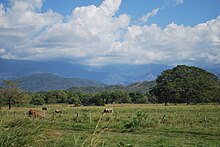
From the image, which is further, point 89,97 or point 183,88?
point 89,97

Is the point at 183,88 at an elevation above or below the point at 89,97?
above

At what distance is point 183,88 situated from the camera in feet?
265

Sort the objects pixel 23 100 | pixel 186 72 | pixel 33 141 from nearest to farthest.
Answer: pixel 33 141
pixel 23 100
pixel 186 72

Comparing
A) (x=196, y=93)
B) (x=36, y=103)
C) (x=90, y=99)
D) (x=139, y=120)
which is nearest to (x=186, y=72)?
(x=196, y=93)

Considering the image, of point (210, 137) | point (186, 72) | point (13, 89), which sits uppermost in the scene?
point (186, 72)

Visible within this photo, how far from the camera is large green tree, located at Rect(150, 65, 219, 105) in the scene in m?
79.7

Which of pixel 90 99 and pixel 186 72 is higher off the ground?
pixel 186 72

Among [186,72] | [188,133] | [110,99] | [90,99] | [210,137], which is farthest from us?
[110,99]

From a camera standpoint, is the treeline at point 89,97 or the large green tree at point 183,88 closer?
the large green tree at point 183,88

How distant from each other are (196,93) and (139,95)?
37929mm

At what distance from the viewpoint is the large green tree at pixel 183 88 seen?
79688 millimetres

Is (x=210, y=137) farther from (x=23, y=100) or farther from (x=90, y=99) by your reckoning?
(x=90, y=99)

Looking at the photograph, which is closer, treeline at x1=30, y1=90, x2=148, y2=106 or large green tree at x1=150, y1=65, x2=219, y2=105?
large green tree at x1=150, y1=65, x2=219, y2=105

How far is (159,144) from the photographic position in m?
16.4
